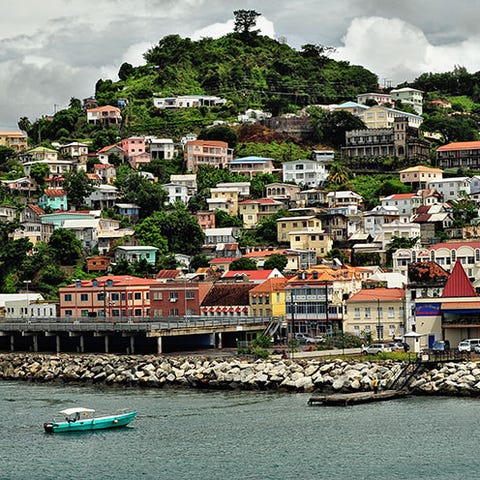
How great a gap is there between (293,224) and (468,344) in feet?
143

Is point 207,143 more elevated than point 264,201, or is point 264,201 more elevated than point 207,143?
point 207,143

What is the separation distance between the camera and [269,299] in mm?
80688

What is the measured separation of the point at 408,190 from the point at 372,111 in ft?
77.1

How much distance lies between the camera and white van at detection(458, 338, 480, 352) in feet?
200

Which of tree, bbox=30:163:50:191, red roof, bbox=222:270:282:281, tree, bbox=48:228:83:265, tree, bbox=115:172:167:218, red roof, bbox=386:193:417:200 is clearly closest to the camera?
red roof, bbox=222:270:282:281

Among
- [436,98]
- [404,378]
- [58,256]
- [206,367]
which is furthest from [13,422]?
[436,98]

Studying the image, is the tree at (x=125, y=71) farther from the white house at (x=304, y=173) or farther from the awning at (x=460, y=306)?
the awning at (x=460, y=306)

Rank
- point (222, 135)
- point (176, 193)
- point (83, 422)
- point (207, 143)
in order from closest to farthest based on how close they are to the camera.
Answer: point (83, 422), point (176, 193), point (207, 143), point (222, 135)

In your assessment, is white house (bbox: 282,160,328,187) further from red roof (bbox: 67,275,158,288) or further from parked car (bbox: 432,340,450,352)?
parked car (bbox: 432,340,450,352)

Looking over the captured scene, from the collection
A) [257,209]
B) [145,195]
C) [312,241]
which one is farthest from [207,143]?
[312,241]

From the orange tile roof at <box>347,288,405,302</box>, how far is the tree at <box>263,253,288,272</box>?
60.3ft

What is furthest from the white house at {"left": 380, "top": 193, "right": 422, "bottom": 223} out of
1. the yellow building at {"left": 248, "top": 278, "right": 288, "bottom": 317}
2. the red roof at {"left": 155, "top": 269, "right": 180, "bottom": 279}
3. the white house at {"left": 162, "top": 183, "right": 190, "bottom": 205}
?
the yellow building at {"left": 248, "top": 278, "right": 288, "bottom": 317}

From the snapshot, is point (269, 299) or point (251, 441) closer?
point (251, 441)

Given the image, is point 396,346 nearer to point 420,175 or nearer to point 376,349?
point 376,349
